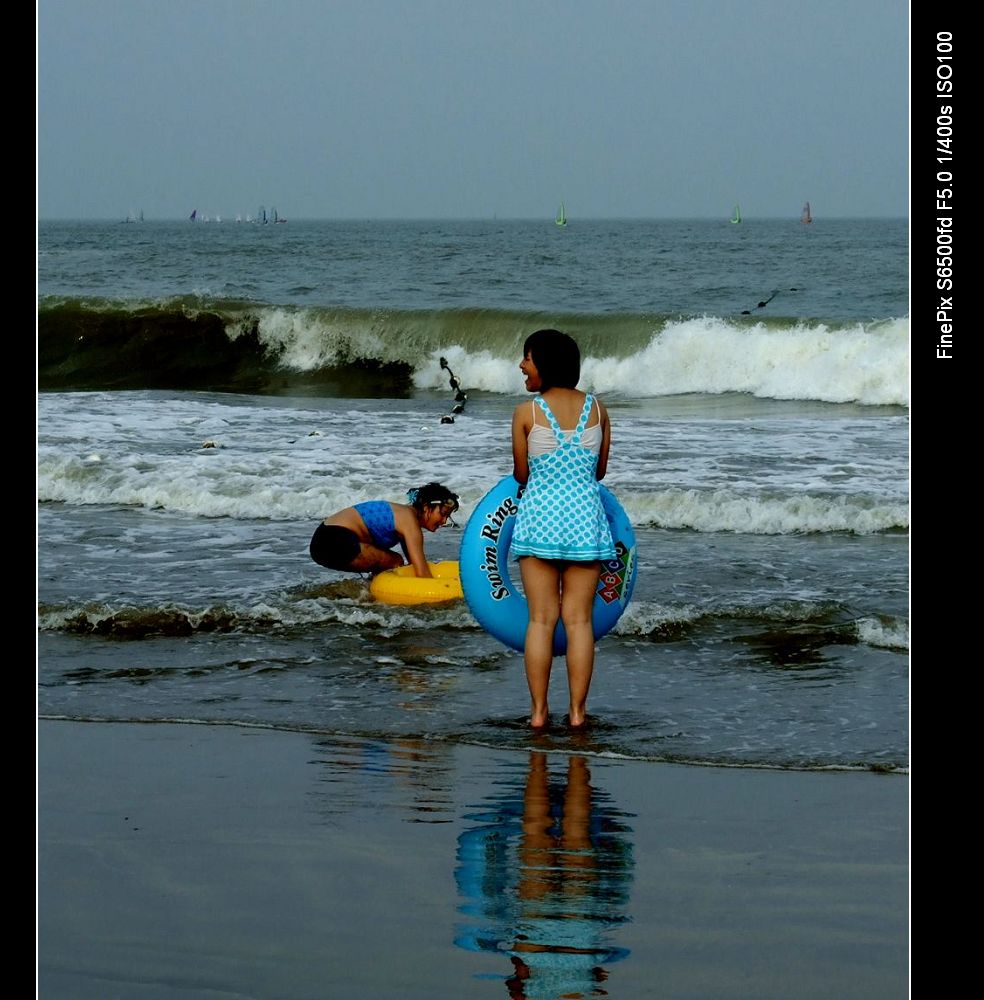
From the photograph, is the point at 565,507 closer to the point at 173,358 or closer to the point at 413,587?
the point at 413,587

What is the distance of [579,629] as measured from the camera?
18.5ft

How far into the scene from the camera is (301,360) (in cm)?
2533

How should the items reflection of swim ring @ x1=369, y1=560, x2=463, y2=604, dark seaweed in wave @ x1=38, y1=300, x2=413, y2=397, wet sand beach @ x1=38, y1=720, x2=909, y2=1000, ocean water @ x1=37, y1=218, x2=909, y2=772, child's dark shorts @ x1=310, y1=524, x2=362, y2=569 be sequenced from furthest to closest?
dark seaweed in wave @ x1=38, y1=300, x2=413, y2=397
child's dark shorts @ x1=310, y1=524, x2=362, y2=569
reflection of swim ring @ x1=369, y1=560, x2=463, y2=604
ocean water @ x1=37, y1=218, x2=909, y2=772
wet sand beach @ x1=38, y1=720, x2=909, y2=1000

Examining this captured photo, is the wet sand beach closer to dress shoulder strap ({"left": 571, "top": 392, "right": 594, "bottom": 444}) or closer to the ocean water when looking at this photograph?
the ocean water

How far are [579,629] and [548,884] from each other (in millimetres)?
1953

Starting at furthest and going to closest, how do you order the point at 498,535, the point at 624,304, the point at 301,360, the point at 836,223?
1. the point at 836,223
2. the point at 624,304
3. the point at 301,360
4. the point at 498,535

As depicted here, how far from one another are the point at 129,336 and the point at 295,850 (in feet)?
77.0

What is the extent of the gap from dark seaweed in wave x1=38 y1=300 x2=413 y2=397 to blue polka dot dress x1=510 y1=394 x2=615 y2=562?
16978mm

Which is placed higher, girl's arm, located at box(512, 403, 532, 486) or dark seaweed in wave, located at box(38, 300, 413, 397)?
dark seaweed in wave, located at box(38, 300, 413, 397)

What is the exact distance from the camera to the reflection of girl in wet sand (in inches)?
127

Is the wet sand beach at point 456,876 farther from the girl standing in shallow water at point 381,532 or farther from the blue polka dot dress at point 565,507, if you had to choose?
the girl standing in shallow water at point 381,532

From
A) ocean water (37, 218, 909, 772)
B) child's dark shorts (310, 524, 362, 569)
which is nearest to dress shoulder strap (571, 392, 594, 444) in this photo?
ocean water (37, 218, 909, 772)
